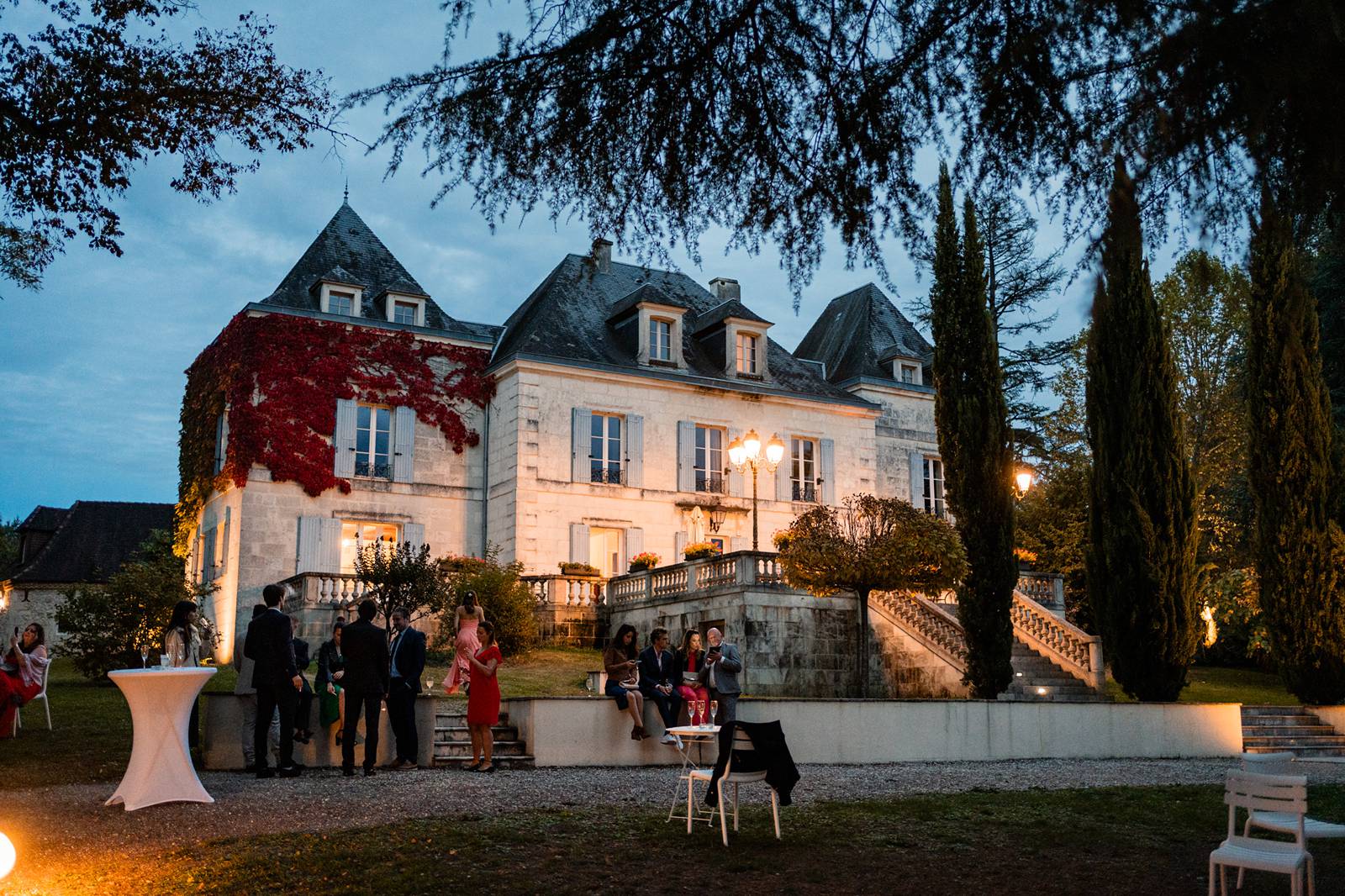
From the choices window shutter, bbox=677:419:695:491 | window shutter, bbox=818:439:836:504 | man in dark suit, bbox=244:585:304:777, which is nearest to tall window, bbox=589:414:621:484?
window shutter, bbox=677:419:695:491

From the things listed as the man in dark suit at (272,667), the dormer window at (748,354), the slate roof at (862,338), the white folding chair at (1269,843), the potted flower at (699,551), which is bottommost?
the white folding chair at (1269,843)

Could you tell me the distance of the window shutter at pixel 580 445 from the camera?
27.6 meters

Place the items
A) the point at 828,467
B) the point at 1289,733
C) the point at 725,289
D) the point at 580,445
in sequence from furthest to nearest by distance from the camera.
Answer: the point at 725,289 → the point at 828,467 → the point at 580,445 → the point at 1289,733

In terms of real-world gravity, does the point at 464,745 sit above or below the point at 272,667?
below

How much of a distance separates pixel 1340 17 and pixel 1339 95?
1.49 feet

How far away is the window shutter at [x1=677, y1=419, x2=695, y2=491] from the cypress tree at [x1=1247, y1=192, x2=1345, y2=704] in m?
13.5

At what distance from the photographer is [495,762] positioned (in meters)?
12.0


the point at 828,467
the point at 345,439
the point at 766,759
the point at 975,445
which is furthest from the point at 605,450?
the point at 766,759

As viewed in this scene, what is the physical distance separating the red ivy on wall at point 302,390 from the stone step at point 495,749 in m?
14.5

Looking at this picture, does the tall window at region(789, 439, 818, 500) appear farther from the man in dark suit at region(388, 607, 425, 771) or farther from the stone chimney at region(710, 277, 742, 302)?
the man in dark suit at region(388, 607, 425, 771)

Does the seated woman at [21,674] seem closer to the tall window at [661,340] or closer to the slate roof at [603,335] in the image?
the slate roof at [603,335]

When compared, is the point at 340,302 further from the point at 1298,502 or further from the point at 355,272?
the point at 1298,502

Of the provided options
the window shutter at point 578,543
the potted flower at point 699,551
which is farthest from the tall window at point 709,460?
the potted flower at point 699,551

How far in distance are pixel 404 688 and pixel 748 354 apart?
66.7 feet
